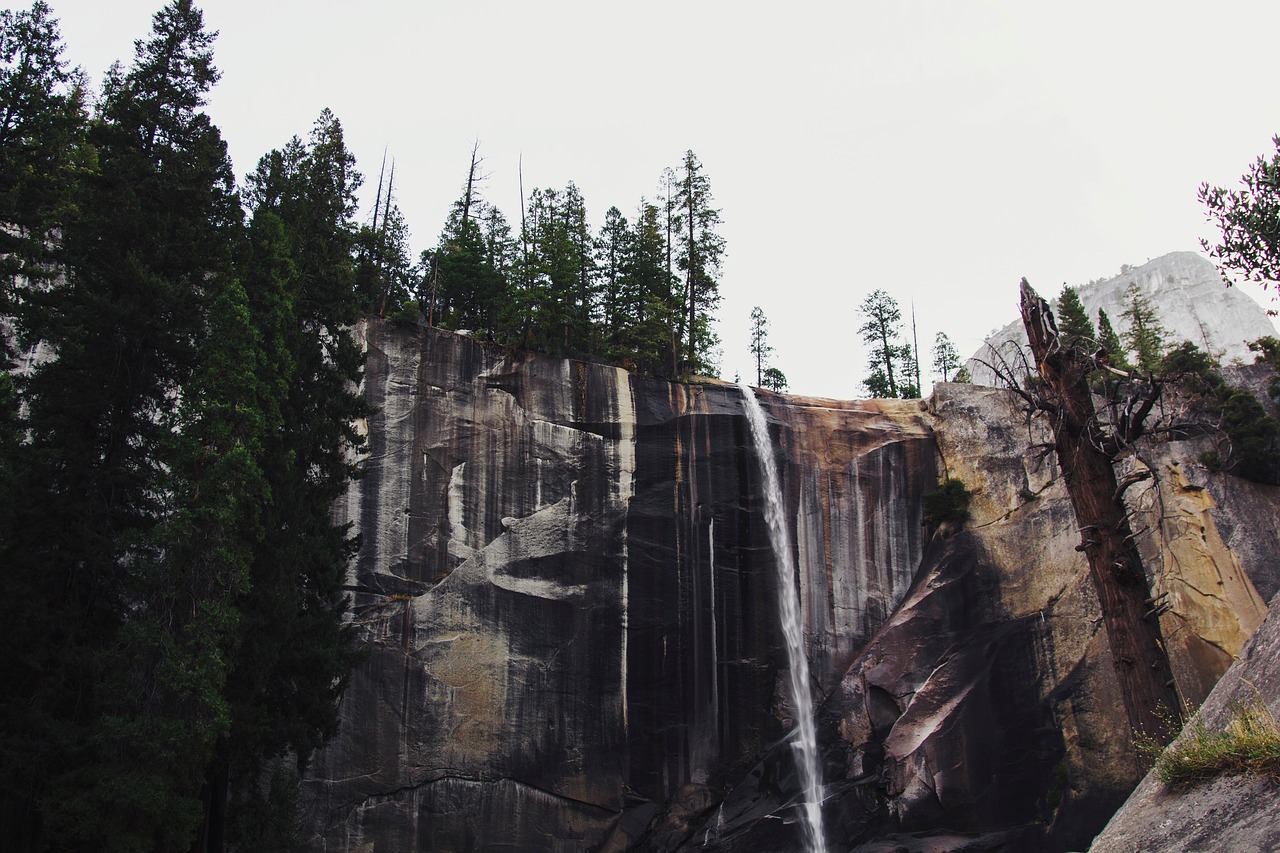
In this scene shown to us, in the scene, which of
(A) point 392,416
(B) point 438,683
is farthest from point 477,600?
(A) point 392,416

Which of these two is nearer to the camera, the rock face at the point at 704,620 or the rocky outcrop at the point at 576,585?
the rock face at the point at 704,620

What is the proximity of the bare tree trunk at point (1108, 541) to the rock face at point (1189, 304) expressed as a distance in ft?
273

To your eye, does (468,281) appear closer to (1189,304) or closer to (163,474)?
(163,474)

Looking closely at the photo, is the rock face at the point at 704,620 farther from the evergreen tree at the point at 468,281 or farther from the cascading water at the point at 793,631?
the evergreen tree at the point at 468,281

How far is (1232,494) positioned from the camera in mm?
26453

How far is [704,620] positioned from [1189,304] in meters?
90.1

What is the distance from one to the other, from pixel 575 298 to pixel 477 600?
1346 centimetres

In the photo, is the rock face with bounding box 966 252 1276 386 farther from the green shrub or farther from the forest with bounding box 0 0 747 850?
the forest with bounding box 0 0 747 850

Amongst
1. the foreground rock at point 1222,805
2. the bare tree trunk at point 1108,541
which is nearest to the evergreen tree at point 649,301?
the bare tree trunk at point 1108,541

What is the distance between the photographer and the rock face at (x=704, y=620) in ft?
78.6

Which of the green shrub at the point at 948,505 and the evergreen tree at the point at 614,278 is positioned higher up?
the evergreen tree at the point at 614,278

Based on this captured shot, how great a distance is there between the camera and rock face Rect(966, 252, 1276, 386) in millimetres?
94438

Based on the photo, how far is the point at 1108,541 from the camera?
840 cm

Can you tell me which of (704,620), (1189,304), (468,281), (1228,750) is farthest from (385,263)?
(1189,304)
